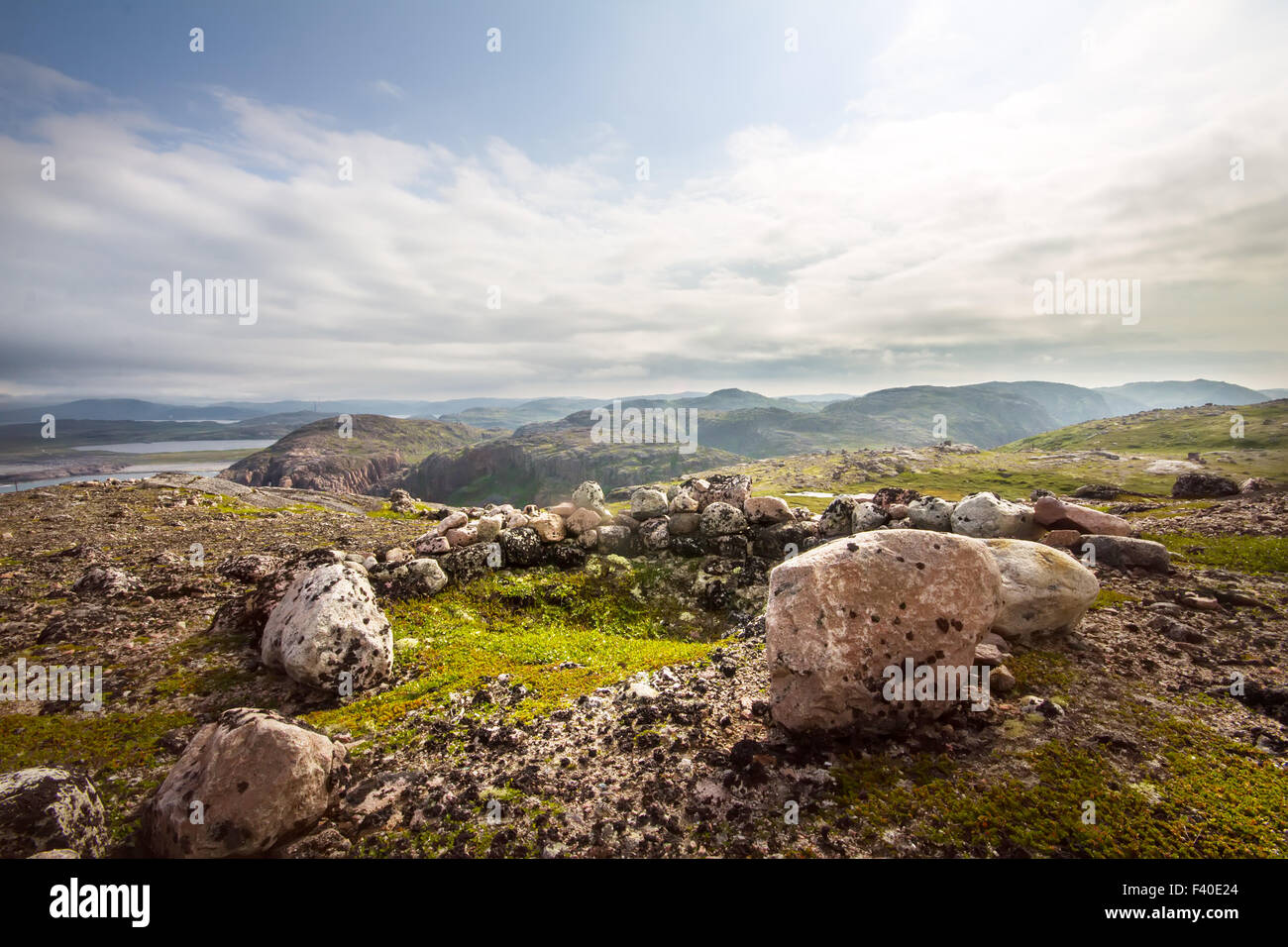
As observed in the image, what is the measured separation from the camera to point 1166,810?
773 centimetres

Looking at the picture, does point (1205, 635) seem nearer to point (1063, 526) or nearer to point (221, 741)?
point (1063, 526)

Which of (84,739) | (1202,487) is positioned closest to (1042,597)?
(84,739)

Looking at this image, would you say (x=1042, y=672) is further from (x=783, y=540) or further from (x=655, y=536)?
(x=655, y=536)

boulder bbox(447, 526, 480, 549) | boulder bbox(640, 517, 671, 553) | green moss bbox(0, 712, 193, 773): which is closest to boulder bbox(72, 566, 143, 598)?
green moss bbox(0, 712, 193, 773)

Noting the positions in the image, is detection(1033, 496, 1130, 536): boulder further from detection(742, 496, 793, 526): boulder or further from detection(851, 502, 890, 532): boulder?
detection(742, 496, 793, 526): boulder

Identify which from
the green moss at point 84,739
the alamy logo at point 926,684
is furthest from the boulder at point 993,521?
the green moss at point 84,739

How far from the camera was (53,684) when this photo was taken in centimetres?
1255

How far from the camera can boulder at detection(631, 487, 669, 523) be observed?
2641 centimetres

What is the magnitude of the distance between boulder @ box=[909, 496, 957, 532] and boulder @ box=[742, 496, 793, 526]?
5.99 meters

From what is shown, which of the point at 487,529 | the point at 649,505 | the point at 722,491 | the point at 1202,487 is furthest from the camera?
the point at 1202,487

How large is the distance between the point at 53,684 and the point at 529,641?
12.3 meters

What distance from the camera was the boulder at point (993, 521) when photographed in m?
22.1
